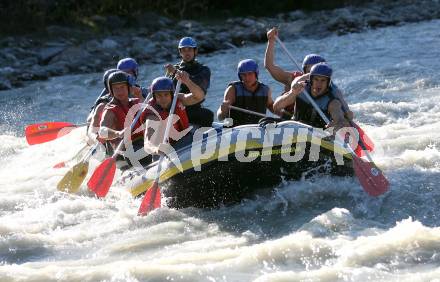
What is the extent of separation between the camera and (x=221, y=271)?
6234 millimetres

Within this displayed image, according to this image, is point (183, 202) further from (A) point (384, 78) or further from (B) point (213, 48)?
(B) point (213, 48)

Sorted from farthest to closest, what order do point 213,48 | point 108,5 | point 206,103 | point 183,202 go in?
point 108,5 < point 213,48 < point 206,103 < point 183,202

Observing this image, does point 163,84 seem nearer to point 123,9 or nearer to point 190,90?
point 190,90

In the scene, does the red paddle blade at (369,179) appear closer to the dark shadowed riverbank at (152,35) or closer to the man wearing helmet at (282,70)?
the man wearing helmet at (282,70)

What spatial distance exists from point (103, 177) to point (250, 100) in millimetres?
1882

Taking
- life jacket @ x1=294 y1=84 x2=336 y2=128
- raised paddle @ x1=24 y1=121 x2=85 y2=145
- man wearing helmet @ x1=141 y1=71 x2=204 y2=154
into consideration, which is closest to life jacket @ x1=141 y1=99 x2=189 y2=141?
man wearing helmet @ x1=141 y1=71 x2=204 y2=154

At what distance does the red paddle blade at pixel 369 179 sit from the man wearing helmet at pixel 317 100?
50 cm

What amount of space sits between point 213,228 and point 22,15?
16.8 metres

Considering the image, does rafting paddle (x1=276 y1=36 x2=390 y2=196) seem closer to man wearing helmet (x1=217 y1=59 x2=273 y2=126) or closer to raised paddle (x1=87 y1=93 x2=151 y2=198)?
man wearing helmet (x1=217 y1=59 x2=273 y2=126)

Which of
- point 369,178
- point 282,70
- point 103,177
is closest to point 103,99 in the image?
point 103,177

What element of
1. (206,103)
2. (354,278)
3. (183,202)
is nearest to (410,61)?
(206,103)

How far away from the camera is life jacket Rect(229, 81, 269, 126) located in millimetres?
8766

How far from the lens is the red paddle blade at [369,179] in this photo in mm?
7680

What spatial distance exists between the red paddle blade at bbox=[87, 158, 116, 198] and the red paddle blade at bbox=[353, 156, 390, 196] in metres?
2.57
